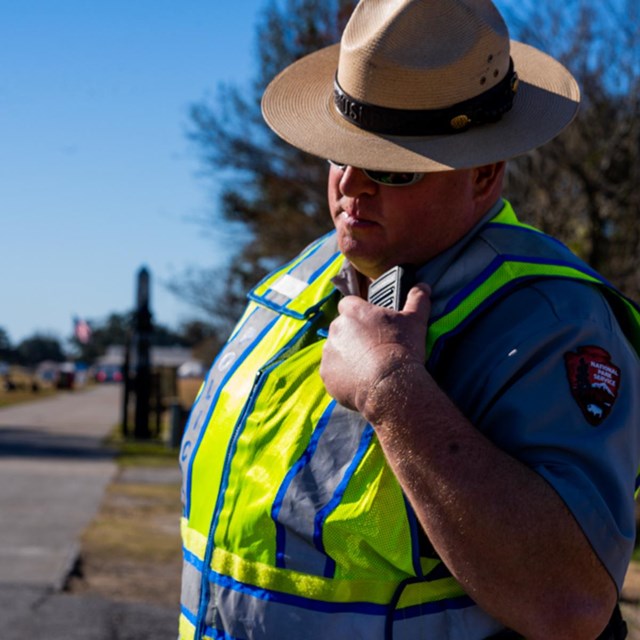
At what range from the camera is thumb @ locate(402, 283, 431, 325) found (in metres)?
2.08

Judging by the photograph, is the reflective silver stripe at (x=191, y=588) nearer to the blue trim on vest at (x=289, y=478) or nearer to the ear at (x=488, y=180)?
the blue trim on vest at (x=289, y=478)

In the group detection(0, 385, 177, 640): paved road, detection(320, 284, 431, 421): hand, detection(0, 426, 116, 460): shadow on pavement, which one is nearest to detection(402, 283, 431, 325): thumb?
detection(320, 284, 431, 421): hand

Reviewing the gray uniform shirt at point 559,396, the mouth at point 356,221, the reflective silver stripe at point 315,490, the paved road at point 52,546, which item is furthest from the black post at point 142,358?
the gray uniform shirt at point 559,396

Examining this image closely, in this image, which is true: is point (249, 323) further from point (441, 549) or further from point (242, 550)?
point (441, 549)

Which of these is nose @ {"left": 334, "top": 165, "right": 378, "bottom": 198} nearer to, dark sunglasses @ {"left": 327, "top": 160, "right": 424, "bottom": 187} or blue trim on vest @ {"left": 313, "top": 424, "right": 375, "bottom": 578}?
dark sunglasses @ {"left": 327, "top": 160, "right": 424, "bottom": 187}

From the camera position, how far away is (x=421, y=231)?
2.26 m

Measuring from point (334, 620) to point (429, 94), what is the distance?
976 mm

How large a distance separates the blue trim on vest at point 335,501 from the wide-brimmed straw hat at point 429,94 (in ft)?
1.66

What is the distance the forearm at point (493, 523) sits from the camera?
72.4 inches

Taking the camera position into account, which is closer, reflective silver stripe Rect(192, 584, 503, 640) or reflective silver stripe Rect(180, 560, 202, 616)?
reflective silver stripe Rect(192, 584, 503, 640)

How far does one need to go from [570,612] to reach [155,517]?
9899mm

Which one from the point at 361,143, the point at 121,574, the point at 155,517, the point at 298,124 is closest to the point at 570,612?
the point at 361,143

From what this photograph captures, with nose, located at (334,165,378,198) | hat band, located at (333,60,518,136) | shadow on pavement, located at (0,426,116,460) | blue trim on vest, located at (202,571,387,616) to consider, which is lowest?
shadow on pavement, located at (0,426,116,460)

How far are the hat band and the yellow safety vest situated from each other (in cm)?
21
